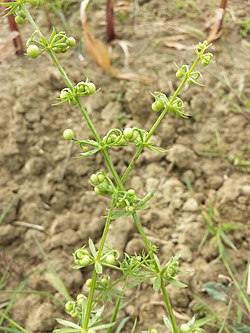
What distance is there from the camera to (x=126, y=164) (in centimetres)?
240

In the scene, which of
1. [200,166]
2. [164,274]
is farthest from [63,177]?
[164,274]

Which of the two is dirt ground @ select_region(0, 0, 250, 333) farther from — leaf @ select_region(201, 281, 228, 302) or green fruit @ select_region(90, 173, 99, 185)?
green fruit @ select_region(90, 173, 99, 185)

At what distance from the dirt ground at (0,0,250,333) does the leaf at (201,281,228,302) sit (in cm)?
5

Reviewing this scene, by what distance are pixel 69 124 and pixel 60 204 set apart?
0.48 metres

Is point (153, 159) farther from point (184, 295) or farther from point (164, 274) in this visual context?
point (164, 274)

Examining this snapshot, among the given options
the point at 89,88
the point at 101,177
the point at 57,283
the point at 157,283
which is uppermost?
the point at 89,88

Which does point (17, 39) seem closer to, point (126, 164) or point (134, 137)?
point (126, 164)

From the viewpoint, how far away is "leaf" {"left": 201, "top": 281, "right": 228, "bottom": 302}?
6.20 feet

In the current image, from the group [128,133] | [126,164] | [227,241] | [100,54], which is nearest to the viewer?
[128,133]

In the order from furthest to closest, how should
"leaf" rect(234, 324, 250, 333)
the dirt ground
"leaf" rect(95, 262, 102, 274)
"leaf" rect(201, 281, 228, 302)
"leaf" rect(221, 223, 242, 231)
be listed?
"leaf" rect(221, 223, 242, 231) → the dirt ground → "leaf" rect(201, 281, 228, 302) → "leaf" rect(234, 324, 250, 333) → "leaf" rect(95, 262, 102, 274)

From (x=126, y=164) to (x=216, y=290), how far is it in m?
0.79

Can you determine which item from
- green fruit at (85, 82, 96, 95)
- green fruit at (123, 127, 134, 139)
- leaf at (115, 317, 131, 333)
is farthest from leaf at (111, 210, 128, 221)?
leaf at (115, 317, 131, 333)

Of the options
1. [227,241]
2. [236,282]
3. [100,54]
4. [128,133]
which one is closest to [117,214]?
[128,133]

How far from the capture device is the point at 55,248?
82.4 inches
